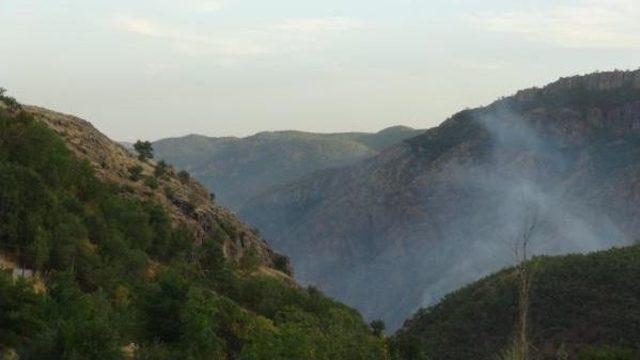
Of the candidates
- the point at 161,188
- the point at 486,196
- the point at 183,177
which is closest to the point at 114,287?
the point at 161,188

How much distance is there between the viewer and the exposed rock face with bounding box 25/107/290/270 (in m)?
59.2

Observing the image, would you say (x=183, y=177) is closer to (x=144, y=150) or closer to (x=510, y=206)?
(x=144, y=150)

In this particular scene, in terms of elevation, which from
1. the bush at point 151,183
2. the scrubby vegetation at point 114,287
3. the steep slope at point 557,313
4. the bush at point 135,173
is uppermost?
the bush at point 135,173

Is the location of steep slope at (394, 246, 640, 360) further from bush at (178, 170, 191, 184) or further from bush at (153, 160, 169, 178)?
bush at (153, 160, 169, 178)

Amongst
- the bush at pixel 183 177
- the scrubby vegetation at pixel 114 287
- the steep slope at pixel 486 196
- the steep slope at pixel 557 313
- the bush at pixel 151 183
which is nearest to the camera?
the scrubby vegetation at pixel 114 287

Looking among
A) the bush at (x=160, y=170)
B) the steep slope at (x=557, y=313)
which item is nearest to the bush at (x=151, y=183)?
the bush at (x=160, y=170)

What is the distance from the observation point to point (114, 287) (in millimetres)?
35188

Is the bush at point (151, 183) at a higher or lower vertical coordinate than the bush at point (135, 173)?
lower

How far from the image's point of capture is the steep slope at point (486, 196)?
148 m

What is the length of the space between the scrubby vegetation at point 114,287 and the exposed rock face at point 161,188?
3.93m

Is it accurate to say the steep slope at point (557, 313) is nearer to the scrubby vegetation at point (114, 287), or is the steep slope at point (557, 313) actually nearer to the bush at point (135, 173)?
the scrubby vegetation at point (114, 287)

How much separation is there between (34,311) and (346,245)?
562ft

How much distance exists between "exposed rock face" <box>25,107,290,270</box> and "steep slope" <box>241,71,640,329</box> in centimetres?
8585

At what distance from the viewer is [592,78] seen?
570 feet
